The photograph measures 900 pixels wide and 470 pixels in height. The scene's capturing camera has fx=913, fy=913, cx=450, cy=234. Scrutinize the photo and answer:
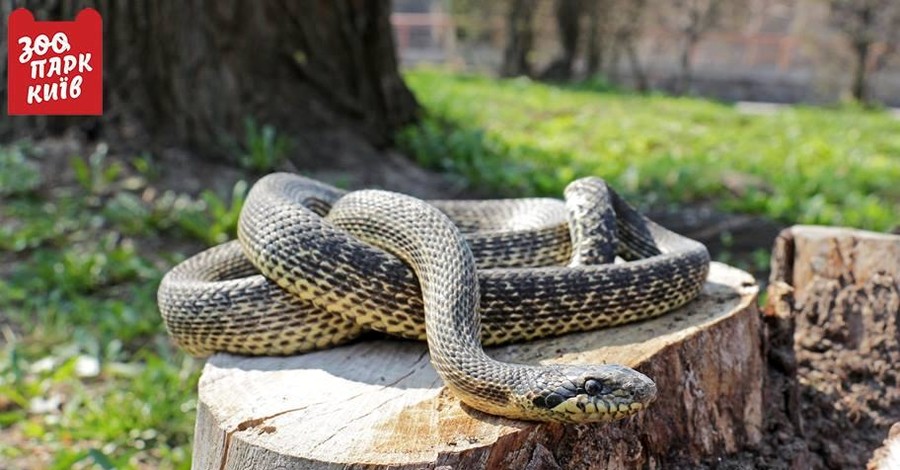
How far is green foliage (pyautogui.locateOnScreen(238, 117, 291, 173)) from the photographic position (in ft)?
25.7

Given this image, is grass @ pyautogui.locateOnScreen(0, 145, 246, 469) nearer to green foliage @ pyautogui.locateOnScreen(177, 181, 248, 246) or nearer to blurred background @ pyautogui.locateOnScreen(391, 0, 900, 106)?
green foliage @ pyautogui.locateOnScreen(177, 181, 248, 246)

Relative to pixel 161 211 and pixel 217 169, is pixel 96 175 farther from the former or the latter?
pixel 217 169

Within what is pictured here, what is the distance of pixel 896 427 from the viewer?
3.18 meters

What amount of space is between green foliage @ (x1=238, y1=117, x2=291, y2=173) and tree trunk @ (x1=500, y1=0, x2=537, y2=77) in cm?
1457

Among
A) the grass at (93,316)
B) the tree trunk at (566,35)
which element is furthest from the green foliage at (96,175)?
the tree trunk at (566,35)

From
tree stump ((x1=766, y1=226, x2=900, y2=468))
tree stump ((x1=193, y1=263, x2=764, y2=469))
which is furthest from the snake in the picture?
tree stump ((x1=766, y1=226, x2=900, y2=468))

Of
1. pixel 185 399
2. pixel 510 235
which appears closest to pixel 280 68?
pixel 185 399

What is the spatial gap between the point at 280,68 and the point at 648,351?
5.83m

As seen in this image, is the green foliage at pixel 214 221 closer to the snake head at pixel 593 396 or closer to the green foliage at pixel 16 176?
the green foliage at pixel 16 176

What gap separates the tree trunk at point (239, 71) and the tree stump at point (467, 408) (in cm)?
475

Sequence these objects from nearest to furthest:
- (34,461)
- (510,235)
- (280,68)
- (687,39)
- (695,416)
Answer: (695,416), (510,235), (34,461), (280,68), (687,39)

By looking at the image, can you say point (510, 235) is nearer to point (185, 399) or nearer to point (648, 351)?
point (648, 351)

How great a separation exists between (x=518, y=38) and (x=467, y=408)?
19.9m

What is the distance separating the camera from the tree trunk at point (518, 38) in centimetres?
2202
